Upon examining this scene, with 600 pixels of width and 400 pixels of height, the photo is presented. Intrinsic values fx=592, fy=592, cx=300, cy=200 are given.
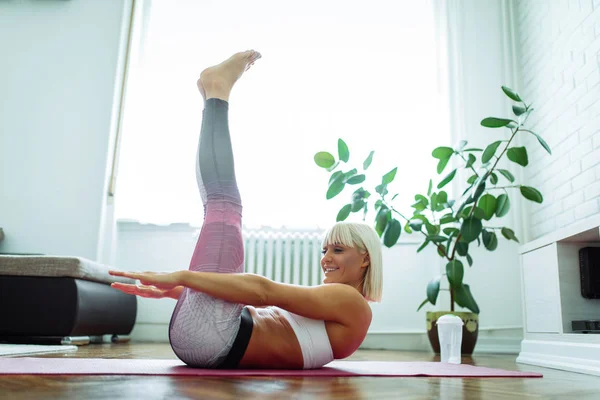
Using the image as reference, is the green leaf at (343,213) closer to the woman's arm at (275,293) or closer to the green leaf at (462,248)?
the green leaf at (462,248)

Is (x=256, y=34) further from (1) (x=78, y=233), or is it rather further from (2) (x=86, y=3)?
(1) (x=78, y=233)

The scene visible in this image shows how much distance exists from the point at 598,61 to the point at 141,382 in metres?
2.77

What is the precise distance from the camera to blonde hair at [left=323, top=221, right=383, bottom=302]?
1802 millimetres

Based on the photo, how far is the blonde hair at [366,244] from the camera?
180 centimetres

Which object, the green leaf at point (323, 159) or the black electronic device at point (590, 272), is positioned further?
the green leaf at point (323, 159)

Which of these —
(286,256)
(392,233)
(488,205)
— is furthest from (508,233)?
(286,256)

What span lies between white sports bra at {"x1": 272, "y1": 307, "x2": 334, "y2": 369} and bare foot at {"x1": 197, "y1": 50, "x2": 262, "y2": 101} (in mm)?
700

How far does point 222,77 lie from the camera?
6.08 ft

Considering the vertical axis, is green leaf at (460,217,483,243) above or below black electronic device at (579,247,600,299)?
above

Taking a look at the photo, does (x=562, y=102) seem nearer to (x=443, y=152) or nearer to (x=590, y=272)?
(x=443, y=152)

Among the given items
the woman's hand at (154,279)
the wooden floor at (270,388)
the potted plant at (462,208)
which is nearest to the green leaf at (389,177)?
the potted plant at (462,208)

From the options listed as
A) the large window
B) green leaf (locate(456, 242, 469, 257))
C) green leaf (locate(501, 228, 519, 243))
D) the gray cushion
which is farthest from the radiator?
the gray cushion

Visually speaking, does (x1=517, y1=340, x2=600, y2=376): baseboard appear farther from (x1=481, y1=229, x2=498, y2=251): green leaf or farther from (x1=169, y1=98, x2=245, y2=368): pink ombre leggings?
(x1=169, y1=98, x2=245, y2=368): pink ombre leggings

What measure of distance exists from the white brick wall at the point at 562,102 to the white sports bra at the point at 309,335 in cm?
199
